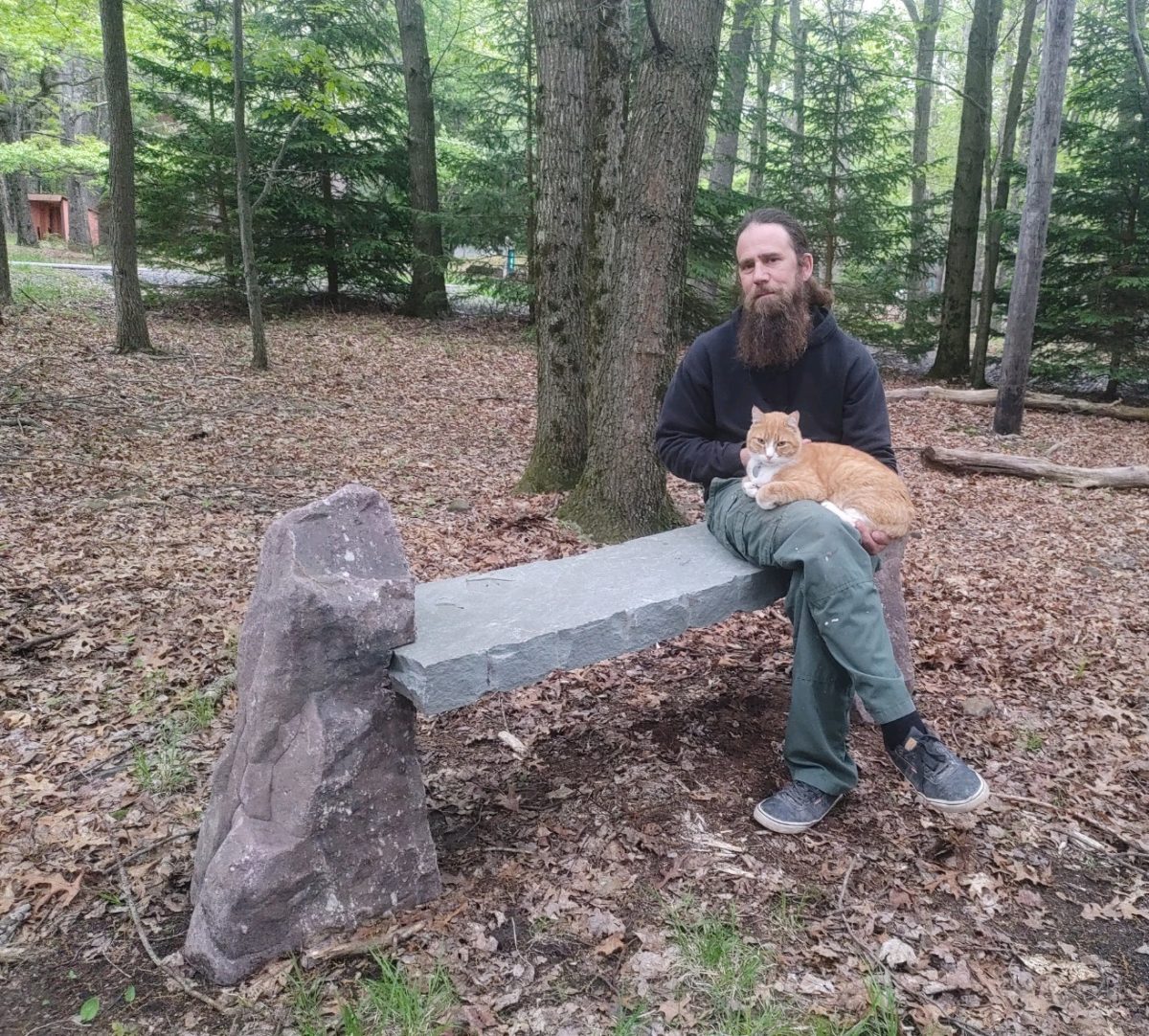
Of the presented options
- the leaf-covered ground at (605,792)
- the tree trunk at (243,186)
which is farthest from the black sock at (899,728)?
the tree trunk at (243,186)

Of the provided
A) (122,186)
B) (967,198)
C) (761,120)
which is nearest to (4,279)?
(122,186)

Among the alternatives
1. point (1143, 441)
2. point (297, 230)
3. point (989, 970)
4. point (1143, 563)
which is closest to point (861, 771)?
point (989, 970)

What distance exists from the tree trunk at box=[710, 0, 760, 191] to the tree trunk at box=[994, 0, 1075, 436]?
4643mm

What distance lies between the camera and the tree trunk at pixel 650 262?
14.7 feet

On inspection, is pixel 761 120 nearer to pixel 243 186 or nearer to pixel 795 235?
pixel 243 186

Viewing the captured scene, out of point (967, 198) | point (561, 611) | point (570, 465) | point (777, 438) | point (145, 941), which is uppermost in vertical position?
point (967, 198)

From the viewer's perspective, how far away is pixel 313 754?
2.32 m

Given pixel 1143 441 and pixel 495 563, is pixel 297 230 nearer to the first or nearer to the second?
pixel 495 563

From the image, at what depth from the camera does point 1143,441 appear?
9.61 meters

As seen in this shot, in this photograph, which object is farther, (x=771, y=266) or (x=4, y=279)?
(x=4, y=279)

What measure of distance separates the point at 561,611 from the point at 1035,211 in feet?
30.2

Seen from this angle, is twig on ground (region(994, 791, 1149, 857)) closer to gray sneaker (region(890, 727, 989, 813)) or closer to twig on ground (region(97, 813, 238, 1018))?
gray sneaker (region(890, 727, 989, 813))

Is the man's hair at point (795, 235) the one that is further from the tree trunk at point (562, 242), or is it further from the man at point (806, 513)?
the tree trunk at point (562, 242)

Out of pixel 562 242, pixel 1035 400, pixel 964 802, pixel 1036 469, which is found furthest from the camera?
pixel 1035 400
